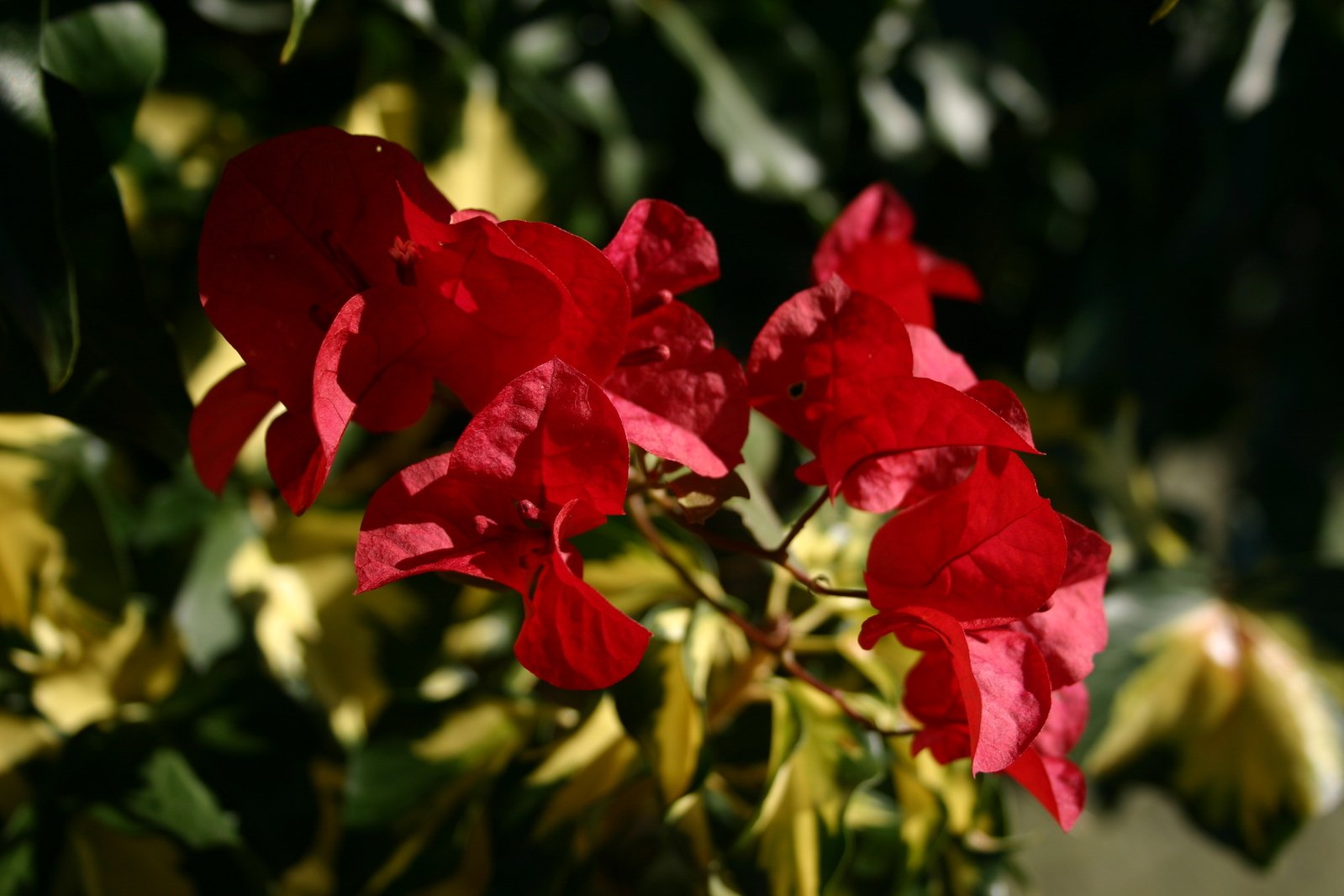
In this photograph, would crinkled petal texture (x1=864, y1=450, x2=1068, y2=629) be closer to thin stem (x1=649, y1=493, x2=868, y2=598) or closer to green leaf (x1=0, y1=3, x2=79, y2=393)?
thin stem (x1=649, y1=493, x2=868, y2=598)

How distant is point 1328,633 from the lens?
66cm

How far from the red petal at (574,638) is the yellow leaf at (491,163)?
0.33 m

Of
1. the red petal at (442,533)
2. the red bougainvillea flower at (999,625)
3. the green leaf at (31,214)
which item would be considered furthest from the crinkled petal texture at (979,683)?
the green leaf at (31,214)

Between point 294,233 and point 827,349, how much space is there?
0.16 m

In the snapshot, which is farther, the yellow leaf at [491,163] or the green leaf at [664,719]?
the yellow leaf at [491,163]

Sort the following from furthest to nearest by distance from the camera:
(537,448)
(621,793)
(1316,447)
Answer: (1316,447) → (621,793) → (537,448)

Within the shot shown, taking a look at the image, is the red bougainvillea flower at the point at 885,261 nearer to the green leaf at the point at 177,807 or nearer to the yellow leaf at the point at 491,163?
the yellow leaf at the point at 491,163

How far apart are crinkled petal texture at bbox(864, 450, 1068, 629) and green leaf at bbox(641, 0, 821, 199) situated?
0.36m

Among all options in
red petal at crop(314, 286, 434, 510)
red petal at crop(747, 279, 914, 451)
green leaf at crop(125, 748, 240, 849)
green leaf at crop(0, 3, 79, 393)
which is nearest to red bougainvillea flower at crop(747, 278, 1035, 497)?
red petal at crop(747, 279, 914, 451)

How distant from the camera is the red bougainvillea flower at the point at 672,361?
0.99 feet

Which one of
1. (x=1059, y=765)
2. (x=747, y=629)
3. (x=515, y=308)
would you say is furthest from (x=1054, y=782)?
(x=515, y=308)

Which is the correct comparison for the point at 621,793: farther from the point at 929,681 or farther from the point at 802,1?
the point at 802,1

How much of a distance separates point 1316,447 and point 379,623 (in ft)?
2.72

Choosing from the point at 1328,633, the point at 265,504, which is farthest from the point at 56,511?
the point at 1328,633
